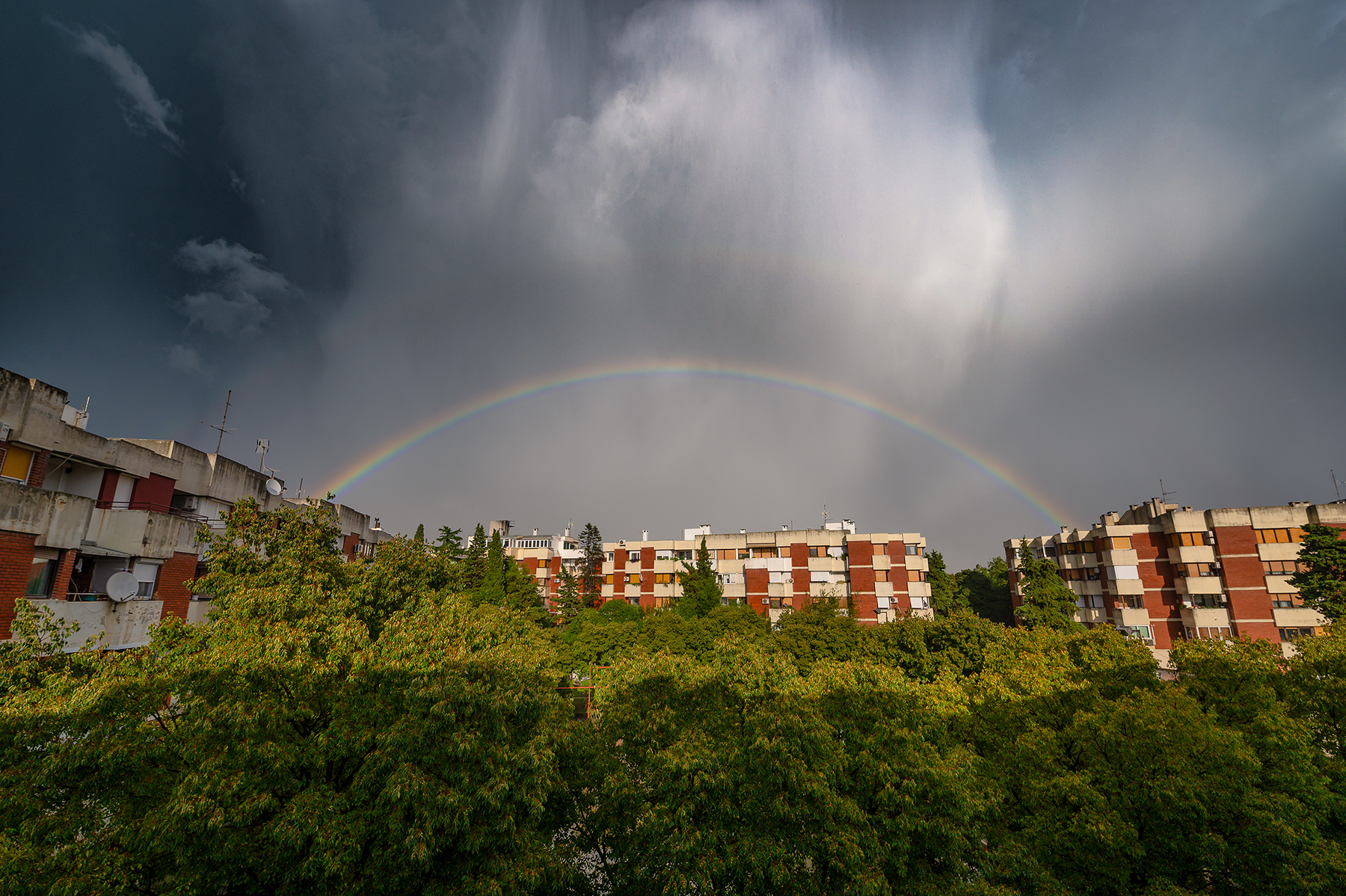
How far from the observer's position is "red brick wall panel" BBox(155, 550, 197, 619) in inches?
1056

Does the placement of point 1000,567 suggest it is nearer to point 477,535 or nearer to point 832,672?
point 477,535

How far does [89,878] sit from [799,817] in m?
14.9

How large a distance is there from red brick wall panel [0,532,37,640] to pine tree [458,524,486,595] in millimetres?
42120

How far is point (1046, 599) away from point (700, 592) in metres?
31.8

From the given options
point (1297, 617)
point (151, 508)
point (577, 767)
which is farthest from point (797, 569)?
point (151, 508)

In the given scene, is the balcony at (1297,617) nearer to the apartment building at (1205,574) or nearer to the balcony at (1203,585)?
the apartment building at (1205,574)

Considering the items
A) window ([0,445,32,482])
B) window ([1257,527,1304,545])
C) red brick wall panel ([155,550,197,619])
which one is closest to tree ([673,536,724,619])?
red brick wall panel ([155,550,197,619])

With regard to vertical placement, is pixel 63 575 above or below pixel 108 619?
above

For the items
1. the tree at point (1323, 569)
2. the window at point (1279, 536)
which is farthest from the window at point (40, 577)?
the window at point (1279, 536)

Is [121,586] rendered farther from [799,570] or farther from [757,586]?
[799,570]

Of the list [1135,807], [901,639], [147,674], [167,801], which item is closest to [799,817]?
[1135,807]

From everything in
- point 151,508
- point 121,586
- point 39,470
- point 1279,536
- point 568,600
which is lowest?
point 121,586

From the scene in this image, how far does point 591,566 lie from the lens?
8431 centimetres

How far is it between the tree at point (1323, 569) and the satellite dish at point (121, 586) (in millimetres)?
73762
